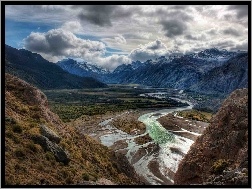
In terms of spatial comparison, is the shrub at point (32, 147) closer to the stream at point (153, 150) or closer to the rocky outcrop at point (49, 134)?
the rocky outcrop at point (49, 134)

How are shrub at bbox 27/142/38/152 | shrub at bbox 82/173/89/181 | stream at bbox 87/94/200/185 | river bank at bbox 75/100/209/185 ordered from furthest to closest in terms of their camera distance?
river bank at bbox 75/100/209/185 < stream at bbox 87/94/200/185 < shrub at bbox 82/173/89/181 < shrub at bbox 27/142/38/152

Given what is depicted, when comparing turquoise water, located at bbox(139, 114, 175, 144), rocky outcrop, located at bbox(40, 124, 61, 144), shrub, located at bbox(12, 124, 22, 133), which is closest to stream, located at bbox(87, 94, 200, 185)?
turquoise water, located at bbox(139, 114, 175, 144)

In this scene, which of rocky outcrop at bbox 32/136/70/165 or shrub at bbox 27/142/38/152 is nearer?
shrub at bbox 27/142/38/152

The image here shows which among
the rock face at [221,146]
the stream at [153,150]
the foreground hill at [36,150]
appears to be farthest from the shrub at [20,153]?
the stream at [153,150]

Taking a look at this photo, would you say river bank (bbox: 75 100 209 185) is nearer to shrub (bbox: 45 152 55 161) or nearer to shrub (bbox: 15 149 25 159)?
shrub (bbox: 45 152 55 161)

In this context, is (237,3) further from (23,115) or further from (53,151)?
(23,115)

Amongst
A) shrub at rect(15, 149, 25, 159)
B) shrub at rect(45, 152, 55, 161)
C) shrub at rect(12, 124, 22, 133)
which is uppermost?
shrub at rect(12, 124, 22, 133)
